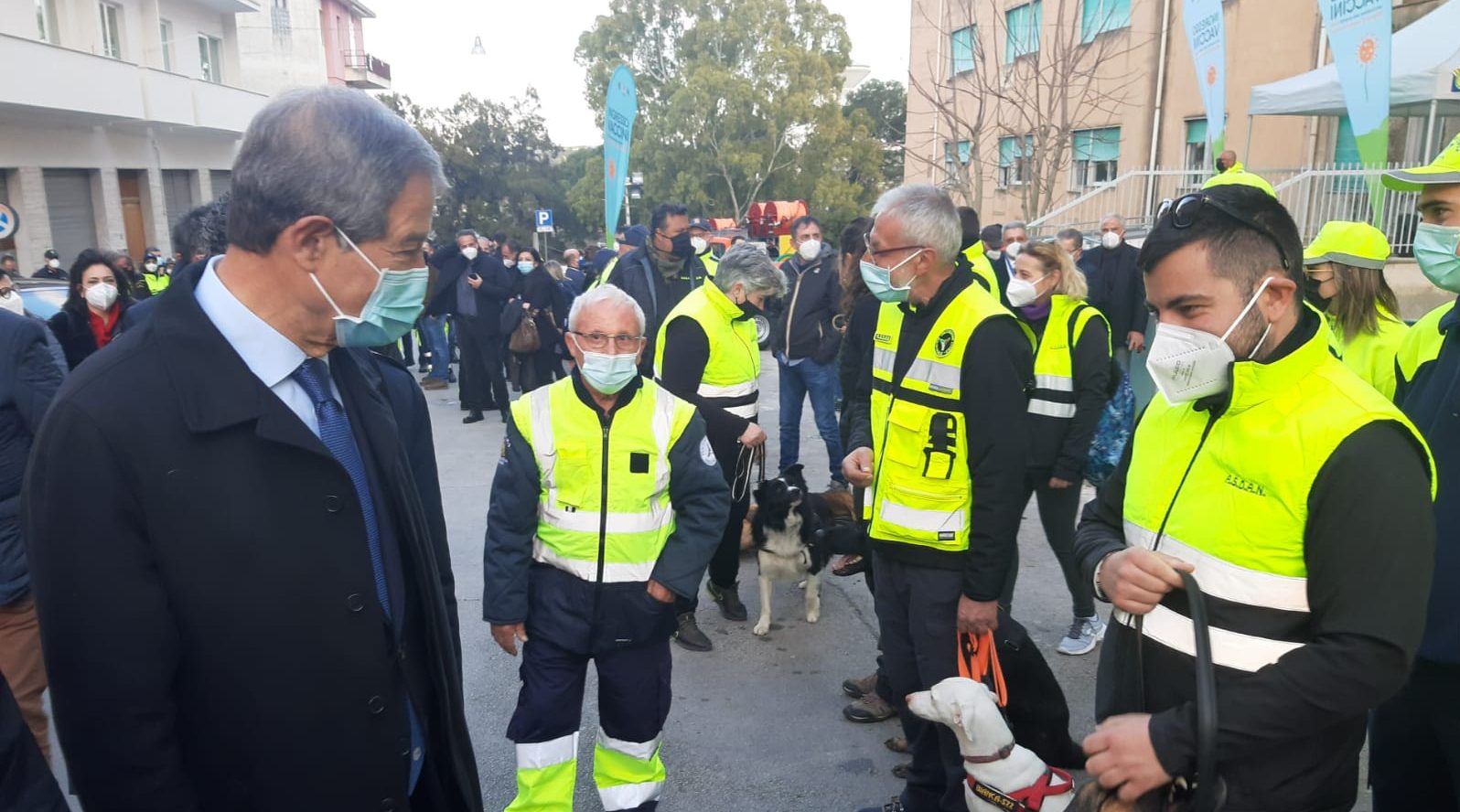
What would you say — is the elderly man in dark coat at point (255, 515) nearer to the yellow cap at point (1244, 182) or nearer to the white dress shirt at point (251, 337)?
the white dress shirt at point (251, 337)

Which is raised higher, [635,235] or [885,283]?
[635,235]

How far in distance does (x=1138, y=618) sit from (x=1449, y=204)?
5.23ft

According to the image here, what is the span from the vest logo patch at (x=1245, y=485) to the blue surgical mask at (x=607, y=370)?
6.64ft

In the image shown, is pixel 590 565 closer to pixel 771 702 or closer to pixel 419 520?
pixel 419 520

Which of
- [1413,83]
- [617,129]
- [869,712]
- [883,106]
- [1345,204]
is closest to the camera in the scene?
[869,712]

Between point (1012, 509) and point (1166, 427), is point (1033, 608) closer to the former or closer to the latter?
point (1012, 509)

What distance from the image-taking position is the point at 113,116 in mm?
20734

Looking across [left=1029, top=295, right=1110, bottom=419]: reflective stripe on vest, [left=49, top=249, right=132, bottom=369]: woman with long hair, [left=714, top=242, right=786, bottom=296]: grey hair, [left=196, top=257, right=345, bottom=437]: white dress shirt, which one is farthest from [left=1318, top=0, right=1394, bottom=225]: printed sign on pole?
[left=49, top=249, right=132, bottom=369]: woman with long hair

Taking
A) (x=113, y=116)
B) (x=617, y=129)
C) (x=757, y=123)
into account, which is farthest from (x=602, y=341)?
(x=757, y=123)

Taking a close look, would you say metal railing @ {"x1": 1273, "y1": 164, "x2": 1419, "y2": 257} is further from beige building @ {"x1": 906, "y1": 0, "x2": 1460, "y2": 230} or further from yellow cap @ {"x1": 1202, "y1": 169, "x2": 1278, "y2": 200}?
yellow cap @ {"x1": 1202, "y1": 169, "x2": 1278, "y2": 200}

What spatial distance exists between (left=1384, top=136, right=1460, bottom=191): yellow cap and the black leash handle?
1568 millimetres

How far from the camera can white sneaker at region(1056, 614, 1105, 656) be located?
4770 mm

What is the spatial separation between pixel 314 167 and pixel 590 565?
1888mm

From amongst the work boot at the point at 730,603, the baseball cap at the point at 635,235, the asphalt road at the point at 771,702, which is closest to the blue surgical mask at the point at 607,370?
the asphalt road at the point at 771,702
